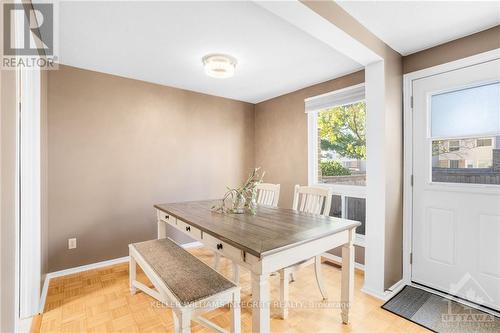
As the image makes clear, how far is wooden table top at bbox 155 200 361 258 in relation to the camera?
1.30 m

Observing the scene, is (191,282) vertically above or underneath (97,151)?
underneath

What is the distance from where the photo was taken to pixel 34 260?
6.01ft

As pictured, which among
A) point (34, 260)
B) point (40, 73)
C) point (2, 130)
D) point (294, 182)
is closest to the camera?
point (2, 130)

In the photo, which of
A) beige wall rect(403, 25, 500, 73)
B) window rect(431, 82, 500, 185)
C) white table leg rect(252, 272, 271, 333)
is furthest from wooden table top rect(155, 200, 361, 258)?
beige wall rect(403, 25, 500, 73)

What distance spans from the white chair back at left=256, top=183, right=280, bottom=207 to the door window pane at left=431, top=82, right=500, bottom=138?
1.59m

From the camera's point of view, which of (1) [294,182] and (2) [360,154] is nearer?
(2) [360,154]

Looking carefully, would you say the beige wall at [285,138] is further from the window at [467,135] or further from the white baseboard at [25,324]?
the white baseboard at [25,324]

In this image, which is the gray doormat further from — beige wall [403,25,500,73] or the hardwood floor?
beige wall [403,25,500,73]

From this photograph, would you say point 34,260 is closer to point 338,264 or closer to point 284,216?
point 284,216

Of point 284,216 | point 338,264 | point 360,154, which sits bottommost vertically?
point 338,264

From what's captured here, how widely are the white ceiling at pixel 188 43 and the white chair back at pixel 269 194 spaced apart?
4.38 ft

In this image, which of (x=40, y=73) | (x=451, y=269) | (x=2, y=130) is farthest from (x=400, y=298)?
(x=40, y=73)

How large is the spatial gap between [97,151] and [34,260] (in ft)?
4.23

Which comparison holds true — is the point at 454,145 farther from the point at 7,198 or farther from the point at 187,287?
the point at 7,198
